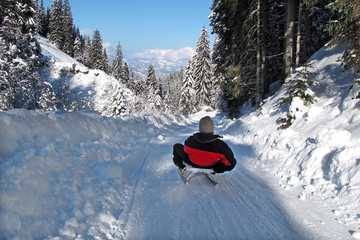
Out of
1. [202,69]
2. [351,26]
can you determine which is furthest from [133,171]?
[202,69]

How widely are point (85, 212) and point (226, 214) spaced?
96.6 inches

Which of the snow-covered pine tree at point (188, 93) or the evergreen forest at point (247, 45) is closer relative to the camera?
the evergreen forest at point (247, 45)

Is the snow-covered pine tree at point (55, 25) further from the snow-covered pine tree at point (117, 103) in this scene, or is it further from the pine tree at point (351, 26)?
the pine tree at point (351, 26)

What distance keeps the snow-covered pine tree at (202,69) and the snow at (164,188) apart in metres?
31.0

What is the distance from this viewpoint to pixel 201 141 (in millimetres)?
4137

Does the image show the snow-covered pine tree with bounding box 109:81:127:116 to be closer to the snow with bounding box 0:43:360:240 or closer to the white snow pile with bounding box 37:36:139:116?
the white snow pile with bounding box 37:36:139:116

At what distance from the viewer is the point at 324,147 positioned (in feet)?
16.4

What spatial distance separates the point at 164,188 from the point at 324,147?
4.12 metres

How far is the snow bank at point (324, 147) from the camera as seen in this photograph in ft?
13.0

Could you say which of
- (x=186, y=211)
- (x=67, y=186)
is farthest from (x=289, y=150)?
(x=67, y=186)

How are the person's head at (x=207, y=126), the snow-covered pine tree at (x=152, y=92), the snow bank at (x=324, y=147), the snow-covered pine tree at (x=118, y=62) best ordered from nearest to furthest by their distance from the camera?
the snow bank at (x=324, y=147) → the person's head at (x=207, y=126) → the snow-covered pine tree at (x=152, y=92) → the snow-covered pine tree at (x=118, y=62)

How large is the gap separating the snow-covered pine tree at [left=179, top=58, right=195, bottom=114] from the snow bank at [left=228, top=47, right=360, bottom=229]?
29.7 metres

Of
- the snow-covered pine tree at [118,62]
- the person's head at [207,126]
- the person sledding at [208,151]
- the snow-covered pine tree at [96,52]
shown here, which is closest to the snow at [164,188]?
the person sledding at [208,151]

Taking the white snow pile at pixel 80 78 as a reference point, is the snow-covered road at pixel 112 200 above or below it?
below
